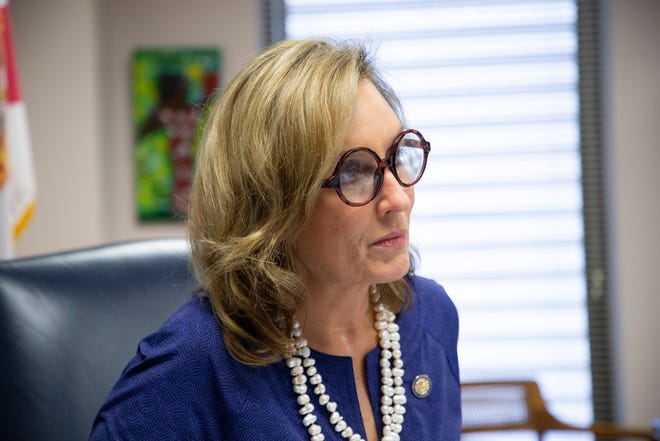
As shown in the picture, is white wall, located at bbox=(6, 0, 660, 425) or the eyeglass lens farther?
white wall, located at bbox=(6, 0, 660, 425)

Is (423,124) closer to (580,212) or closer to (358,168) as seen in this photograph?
(580,212)

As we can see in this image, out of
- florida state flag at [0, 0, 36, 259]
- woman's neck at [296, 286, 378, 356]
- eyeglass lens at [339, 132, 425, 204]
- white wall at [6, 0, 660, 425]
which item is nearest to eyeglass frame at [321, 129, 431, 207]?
eyeglass lens at [339, 132, 425, 204]

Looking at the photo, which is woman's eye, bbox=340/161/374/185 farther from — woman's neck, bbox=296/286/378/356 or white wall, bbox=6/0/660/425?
white wall, bbox=6/0/660/425

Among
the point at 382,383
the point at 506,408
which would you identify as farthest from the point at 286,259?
the point at 506,408

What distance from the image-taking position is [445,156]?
3594 millimetres

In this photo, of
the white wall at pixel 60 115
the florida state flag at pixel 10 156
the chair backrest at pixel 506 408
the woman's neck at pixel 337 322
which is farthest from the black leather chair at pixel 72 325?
the white wall at pixel 60 115

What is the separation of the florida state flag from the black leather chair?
0.87 metres

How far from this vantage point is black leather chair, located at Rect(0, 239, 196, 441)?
1097 millimetres

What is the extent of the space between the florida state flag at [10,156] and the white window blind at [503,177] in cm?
180

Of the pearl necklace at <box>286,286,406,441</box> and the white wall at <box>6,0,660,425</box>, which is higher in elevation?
the white wall at <box>6,0,660,425</box>

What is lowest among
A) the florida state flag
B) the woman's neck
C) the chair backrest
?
the chair backrest

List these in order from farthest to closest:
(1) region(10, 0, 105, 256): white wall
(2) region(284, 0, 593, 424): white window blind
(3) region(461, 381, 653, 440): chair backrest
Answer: (2) region(284, 0, 593, 424): white window blind, (1) region(10, 0, 105, 256): white wall, (3) region(461, 381, 653, 440): chair backrest

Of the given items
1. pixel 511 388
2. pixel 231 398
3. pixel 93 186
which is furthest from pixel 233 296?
pixel 93 186

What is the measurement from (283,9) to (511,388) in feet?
7.46
